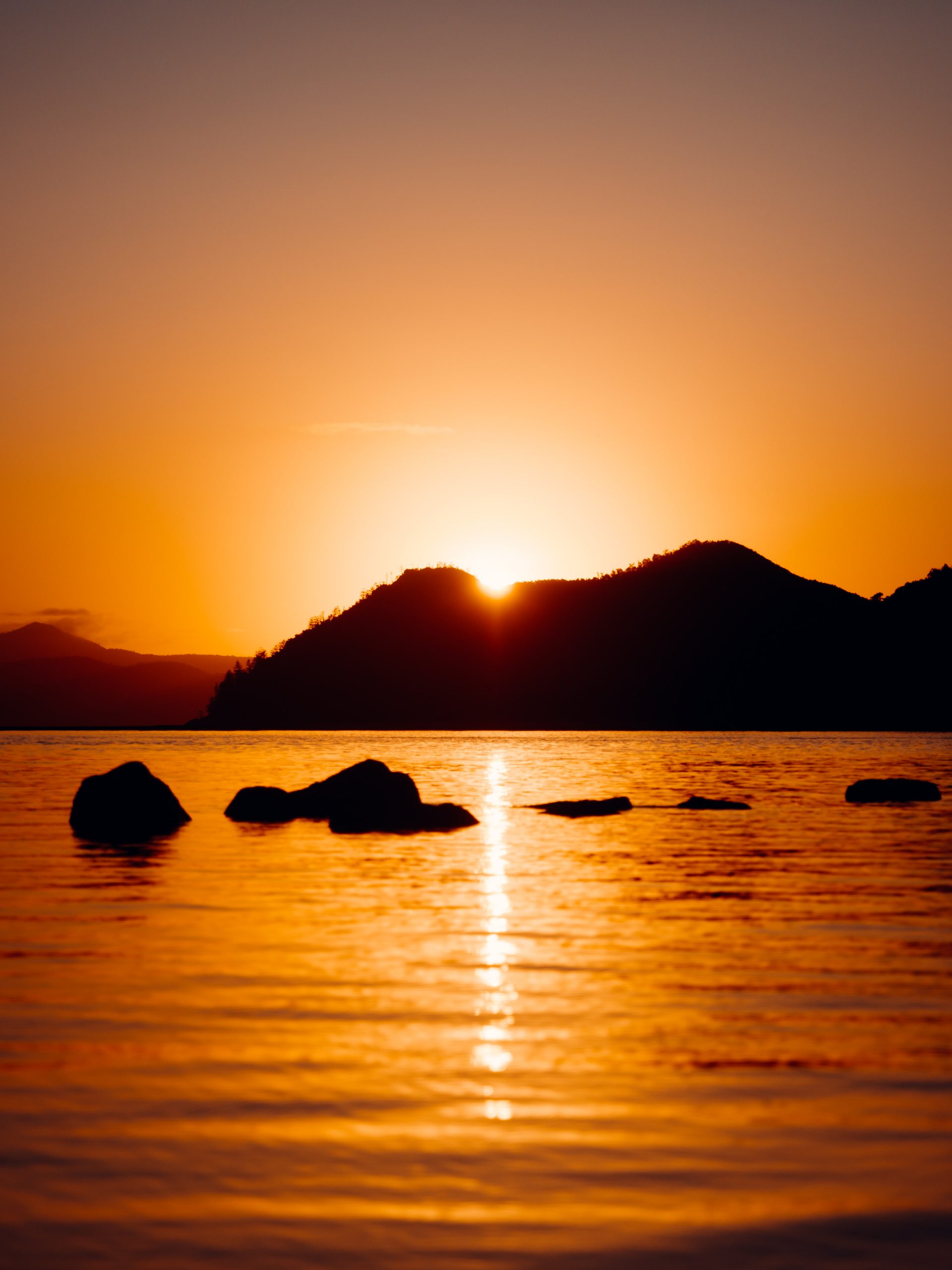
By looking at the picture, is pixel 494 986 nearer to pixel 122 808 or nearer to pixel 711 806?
pixel 122 808

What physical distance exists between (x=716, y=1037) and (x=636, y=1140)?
8.57 ft

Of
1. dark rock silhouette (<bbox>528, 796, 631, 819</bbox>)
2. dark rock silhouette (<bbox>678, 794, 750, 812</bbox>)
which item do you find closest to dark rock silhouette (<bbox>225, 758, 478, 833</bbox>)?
dark rock silhouette (<bbox>528, 796, 631, 819</bbox>)

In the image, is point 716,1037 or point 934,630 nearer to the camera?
point 716,1037

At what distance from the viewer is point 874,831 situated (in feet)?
96.2

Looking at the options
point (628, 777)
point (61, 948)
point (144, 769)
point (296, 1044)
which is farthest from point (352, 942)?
point (628, 777)

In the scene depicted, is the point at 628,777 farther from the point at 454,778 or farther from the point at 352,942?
the point at 352,942

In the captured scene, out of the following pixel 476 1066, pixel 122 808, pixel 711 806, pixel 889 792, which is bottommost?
pixel 476 1066

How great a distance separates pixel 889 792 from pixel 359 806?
1774cm

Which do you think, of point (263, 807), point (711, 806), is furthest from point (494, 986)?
point (711, 806)

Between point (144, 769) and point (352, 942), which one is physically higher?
point (144, 769)

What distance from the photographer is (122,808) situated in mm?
29891

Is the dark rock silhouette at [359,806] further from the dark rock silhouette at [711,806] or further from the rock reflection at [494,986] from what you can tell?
the dark rock silhouette at [711,806]

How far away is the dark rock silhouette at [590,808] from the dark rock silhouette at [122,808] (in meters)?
11.6

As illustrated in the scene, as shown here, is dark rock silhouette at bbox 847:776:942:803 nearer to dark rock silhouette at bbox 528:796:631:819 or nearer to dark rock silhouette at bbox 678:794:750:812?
dark rock silhouette at bbox 678:794:750:812
